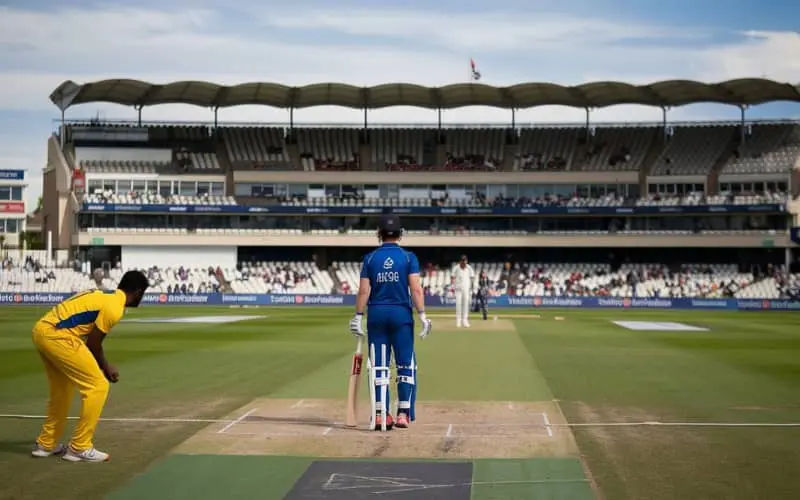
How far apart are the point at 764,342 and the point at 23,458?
2116cm

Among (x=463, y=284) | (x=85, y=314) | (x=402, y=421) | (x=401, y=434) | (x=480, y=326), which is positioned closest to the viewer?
(x=85, y=314)

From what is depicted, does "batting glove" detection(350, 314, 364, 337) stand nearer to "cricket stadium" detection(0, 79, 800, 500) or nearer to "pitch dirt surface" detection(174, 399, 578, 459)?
"pitch dirt surface" detection(174, 399, 578, 459)

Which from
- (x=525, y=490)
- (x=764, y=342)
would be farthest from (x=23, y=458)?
(x=764, y=342)

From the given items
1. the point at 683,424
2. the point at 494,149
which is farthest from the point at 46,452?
the point at 494,149

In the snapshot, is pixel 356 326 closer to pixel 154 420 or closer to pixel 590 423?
pixel 154 420

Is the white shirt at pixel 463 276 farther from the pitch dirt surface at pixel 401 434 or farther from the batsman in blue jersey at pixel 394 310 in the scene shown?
the batsman in blue jersey at pixel 394 310

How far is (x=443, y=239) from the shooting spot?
7100cm

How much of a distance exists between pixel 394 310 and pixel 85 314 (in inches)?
118

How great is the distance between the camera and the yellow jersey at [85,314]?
7797 millimetres

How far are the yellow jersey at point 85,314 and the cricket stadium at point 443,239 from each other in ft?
15.9

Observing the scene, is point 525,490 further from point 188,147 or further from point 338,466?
point 188,147

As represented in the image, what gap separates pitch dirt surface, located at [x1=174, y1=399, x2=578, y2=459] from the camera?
820cm

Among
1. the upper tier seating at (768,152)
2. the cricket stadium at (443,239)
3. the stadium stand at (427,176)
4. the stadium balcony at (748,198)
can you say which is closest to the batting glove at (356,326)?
the cricket stadium at (443,239)

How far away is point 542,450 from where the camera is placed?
8.31 metres
